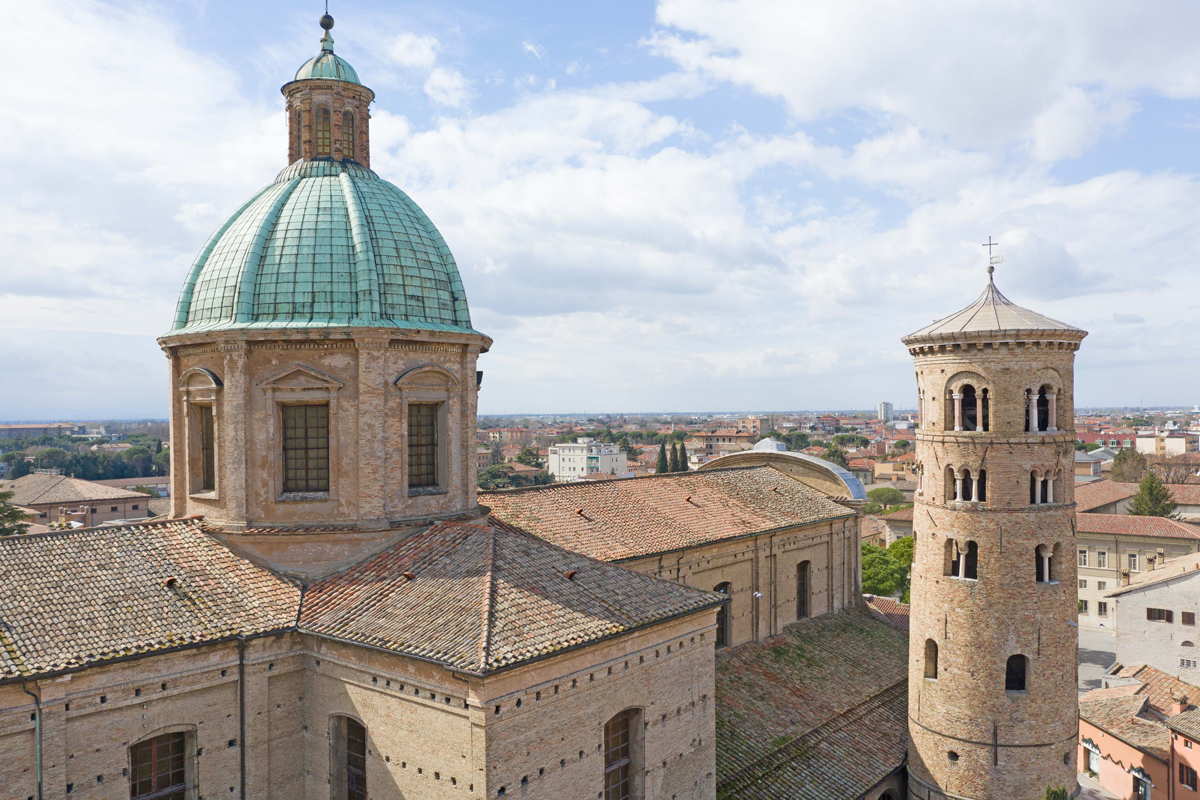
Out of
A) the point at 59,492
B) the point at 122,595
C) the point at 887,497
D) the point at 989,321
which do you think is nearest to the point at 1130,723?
the point at 989,321

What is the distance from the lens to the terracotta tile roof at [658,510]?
67.5 ft

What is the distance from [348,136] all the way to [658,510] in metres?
13.4

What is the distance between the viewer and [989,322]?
21.4 meters

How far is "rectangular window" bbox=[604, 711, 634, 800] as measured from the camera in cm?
1419

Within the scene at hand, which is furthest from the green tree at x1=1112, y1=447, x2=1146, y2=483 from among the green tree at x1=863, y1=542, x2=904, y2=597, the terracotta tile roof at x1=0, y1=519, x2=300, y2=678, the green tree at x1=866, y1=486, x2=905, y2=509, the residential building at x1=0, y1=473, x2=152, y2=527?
the residential building at x1=0, y1=473, x2=152, y2=527

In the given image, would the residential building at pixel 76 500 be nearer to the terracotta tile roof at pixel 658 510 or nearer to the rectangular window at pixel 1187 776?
the terracotta tile roof at pixel 658 510

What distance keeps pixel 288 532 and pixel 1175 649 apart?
133ft

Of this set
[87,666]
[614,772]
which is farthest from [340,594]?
[614,772]

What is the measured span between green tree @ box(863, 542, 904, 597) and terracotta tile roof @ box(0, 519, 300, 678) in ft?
118

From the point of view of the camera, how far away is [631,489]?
24.7 m

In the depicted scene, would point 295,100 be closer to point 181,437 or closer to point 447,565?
point 181,437

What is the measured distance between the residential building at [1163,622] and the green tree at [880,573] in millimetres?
10377

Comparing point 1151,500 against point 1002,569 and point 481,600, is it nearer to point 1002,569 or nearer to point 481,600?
point 1002,569

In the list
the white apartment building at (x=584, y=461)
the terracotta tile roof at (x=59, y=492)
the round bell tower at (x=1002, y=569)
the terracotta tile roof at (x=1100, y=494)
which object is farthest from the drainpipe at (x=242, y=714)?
the white apartment building at (x=584, y=461)
